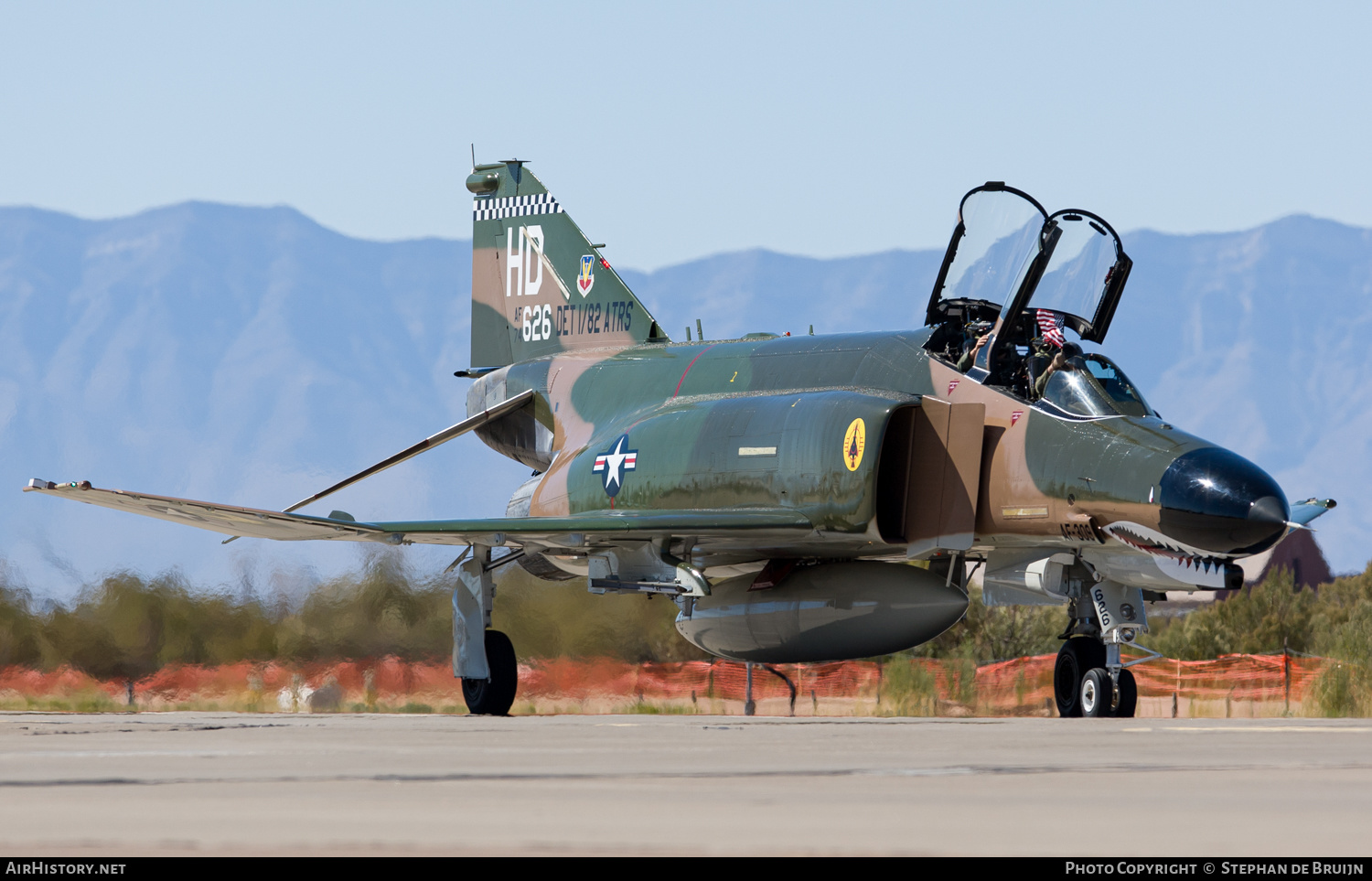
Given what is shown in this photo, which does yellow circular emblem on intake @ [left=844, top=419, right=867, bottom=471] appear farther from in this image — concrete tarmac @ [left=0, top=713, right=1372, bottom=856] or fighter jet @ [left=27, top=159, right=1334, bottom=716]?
concrete tarmac @ [left=0, top=713, right=1372, bottom=856]

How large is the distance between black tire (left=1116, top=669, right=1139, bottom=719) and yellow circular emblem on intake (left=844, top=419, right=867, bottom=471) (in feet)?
8.18

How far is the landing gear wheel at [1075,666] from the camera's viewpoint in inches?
551

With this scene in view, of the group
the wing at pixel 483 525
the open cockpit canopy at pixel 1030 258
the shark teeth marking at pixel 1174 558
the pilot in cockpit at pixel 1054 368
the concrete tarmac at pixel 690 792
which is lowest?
the concrete tarmac at pixel 690 792

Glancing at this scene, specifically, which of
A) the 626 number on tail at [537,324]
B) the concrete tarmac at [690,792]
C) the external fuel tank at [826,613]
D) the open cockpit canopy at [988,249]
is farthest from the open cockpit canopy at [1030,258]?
the 626 number on tail at [537,324]

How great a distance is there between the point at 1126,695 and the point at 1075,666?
43cm

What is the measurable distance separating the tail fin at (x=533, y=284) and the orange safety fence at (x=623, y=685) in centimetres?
334

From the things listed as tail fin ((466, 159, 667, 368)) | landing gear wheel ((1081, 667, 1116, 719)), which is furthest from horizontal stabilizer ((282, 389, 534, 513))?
landing gear wheel ((1081, 667, 1116, 719))

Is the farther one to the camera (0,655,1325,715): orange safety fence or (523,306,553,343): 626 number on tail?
(523,306,553,343): 626 number on tail

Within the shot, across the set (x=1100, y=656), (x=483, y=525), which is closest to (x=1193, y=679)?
(x=1100, y=656)

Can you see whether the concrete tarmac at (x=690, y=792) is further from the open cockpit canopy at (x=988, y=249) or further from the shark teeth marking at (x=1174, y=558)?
the open cockpit canopy at (x=988, y=249)

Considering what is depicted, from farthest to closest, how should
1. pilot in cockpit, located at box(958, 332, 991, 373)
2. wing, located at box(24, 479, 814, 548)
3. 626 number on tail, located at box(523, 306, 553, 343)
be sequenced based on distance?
626 number on tail, located at box(523, 306, 553, 343)
pilot in cockpit, located at box(958, 332, 991, 373)
wing, located at box(24, 479, 814, 548)

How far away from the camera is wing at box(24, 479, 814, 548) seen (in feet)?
45.9

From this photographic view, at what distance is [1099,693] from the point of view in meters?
13.7
